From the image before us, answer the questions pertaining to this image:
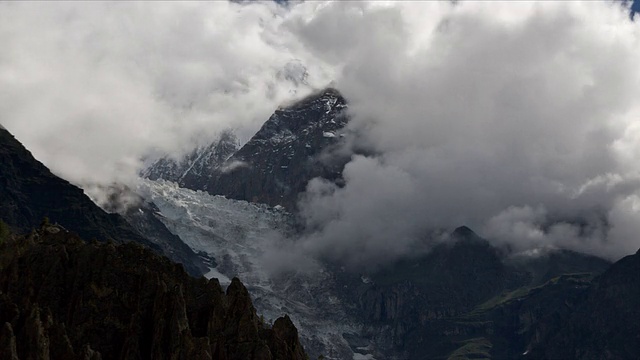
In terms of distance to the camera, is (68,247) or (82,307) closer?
(82,307)

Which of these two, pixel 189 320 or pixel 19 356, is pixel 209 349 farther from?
pixel 19 356

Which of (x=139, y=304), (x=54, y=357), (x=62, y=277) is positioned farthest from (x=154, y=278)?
(x=54, y=357)

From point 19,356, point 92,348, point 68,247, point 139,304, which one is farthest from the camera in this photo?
point 68,247

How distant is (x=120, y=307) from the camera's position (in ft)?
522

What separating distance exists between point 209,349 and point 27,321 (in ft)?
105

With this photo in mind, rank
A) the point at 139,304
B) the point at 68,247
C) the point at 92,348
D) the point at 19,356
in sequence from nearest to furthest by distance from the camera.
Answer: the point at 19,356
the point at 92,348
the point at 139,304
the point at 68,247

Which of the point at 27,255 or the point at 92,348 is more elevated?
the point at 27,255

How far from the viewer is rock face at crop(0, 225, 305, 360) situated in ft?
485

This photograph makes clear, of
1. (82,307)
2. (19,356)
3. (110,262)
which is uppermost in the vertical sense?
(110,262)

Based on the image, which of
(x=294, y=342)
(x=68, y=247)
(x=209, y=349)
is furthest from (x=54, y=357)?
(x=294, y=342)

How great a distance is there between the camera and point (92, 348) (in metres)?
147

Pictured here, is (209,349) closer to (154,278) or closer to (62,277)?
(154,278)

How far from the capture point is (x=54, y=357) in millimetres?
136500

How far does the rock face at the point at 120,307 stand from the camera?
14788 cm
